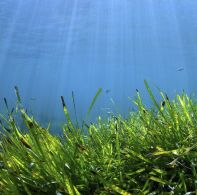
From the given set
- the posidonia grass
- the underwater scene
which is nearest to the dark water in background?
the underwater scene

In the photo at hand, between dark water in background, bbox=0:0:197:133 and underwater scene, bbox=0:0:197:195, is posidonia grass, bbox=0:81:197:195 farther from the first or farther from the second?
dark water in background, bbox=0:0:197:133

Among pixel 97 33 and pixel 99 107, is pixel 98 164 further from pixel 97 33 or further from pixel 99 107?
pixel 97 33

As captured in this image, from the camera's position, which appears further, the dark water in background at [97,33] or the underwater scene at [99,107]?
the dark water in background at [97,33]

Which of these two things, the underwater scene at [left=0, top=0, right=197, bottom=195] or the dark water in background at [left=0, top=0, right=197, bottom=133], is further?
the dark water in background at [left=0, top=0, right=197, bottom=133]

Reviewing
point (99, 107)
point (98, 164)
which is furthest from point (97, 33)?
point (98, 164)

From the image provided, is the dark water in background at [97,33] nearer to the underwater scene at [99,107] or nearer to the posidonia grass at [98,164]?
the underwater scene at [99,107]

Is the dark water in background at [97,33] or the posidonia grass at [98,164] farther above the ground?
the posidonia grass at [98,164]

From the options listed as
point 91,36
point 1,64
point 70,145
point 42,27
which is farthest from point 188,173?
point 1,64

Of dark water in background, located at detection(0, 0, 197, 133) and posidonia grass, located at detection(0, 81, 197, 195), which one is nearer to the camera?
posidonia grass, located at detection(0, 81, 197, 195)

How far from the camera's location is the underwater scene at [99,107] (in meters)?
1.83

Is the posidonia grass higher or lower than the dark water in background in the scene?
higher

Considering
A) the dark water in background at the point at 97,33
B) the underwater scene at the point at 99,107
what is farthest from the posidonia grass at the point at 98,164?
the dark water in background at the point at 97,33

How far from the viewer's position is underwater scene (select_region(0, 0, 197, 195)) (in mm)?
1831

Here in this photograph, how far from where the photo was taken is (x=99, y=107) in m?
3.98
